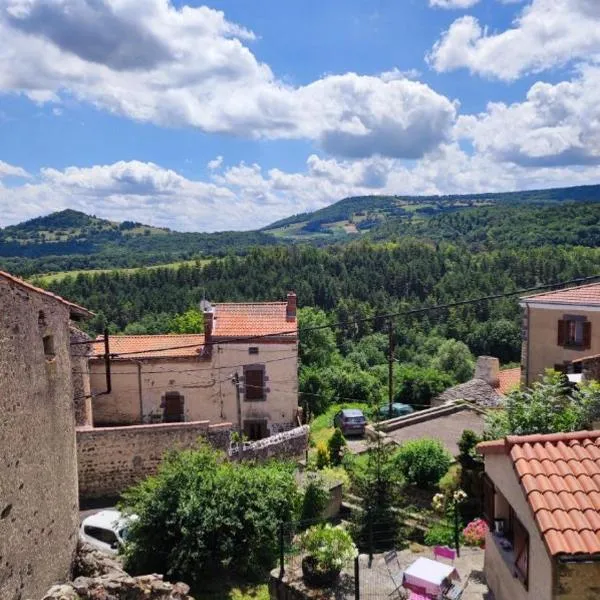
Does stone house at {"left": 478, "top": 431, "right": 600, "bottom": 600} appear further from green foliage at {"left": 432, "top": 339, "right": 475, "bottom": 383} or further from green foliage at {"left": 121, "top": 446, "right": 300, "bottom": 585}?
green foliage at {"left": 432, "top": 339, "right": 475, "bottom": 383}

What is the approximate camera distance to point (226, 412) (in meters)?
24.8

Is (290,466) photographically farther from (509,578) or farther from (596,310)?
(596,310)

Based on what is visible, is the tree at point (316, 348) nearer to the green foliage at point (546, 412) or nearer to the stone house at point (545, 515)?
the green foliage at point (546, 412)

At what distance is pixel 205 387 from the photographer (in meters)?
24.4

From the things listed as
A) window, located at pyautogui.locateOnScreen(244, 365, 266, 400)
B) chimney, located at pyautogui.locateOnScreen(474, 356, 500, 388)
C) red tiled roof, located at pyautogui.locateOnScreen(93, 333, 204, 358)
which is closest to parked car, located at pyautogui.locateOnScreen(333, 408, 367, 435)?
window, located at pyautogui.locateOnScreen(244, 365, 266, 400)

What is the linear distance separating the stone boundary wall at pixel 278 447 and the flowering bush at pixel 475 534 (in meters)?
9.07

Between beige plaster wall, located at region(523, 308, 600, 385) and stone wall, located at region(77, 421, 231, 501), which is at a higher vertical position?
beige plaster wall, located at region(523, 308, 600, 385)

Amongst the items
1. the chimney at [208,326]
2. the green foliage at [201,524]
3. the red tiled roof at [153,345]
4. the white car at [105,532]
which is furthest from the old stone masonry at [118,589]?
the chimney at [208,326]

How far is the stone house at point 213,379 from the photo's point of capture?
23781 mm

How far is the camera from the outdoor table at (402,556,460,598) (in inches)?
358

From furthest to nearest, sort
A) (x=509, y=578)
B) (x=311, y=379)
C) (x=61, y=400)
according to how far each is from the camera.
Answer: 1. (x=311, y=379)
2. (x=61, y=400)
3. (x=509, y=578)

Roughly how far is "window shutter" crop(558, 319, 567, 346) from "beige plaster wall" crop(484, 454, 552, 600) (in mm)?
14877

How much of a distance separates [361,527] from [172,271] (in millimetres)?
92312

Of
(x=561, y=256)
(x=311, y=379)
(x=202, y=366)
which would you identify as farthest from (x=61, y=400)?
(x=561, y=256)
